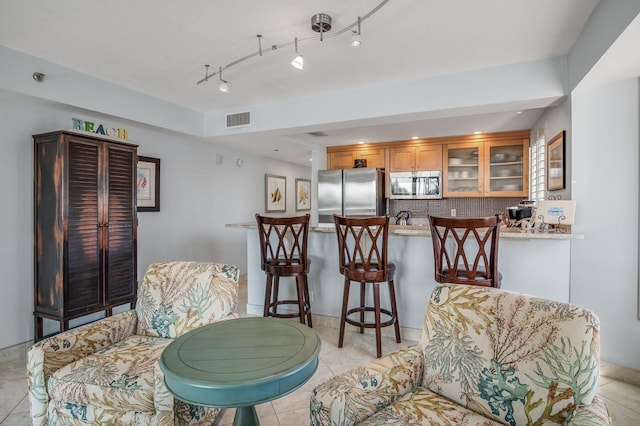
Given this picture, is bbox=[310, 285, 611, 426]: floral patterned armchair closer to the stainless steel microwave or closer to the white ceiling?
the white ceiling

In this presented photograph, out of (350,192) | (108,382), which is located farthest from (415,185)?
(108,382)

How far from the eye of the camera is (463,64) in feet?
9.07

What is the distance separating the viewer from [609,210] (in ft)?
7.77

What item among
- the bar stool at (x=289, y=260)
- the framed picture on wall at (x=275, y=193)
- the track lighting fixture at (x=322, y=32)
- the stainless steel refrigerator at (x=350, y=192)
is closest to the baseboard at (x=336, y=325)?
the bar stool at (x=289, y=260)

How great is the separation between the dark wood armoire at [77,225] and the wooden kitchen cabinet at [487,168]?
14.6ft

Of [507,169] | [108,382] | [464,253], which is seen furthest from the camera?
[507,169]

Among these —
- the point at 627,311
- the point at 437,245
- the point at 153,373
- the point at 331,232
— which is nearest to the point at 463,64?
the point at 437,245

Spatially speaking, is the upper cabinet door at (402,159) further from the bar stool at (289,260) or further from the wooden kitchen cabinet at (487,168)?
the bar stool at (289,260)

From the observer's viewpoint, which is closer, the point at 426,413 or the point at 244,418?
the point at 426,413

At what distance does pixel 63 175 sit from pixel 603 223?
408 centimetres

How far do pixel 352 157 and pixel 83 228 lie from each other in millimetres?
4111

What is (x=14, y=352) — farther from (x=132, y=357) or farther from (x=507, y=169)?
(x=507, y=169)

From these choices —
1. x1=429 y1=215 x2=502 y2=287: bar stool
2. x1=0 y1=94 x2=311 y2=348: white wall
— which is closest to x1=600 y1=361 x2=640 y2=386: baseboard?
x1=429 y1=215 x2=502 y2=287: bar stool

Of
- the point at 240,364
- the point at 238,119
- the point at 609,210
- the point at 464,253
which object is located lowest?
the point at 240,364
